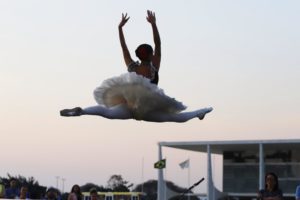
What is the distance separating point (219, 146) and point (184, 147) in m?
3.04

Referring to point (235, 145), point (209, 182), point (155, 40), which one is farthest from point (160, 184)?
point (155, 40)

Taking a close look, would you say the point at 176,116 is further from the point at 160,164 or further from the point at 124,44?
the point at 160,164

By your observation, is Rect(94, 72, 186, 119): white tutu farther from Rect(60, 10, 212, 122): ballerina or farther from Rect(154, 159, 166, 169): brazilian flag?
Rect(154, 159, 166, 169): brazilian flag

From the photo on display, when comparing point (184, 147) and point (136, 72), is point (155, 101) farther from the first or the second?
point (184, 147)

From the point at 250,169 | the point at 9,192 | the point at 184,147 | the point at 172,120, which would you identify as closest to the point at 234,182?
the point at 250,169

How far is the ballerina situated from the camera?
10898 mm

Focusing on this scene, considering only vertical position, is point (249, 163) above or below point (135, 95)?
below

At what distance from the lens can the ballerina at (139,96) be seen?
10898 millimetres

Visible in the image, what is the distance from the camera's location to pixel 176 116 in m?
11.7

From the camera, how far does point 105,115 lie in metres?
11.1

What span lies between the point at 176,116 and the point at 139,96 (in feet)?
2.99

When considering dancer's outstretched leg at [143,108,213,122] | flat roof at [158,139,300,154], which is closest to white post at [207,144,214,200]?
flat roof at [158,139,300,154]

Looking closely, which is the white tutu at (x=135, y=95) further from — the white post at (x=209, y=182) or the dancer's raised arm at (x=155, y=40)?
the white post at (x=209, y=182)

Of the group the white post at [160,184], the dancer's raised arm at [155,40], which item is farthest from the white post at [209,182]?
the dancer's raised arm at [155,40]
